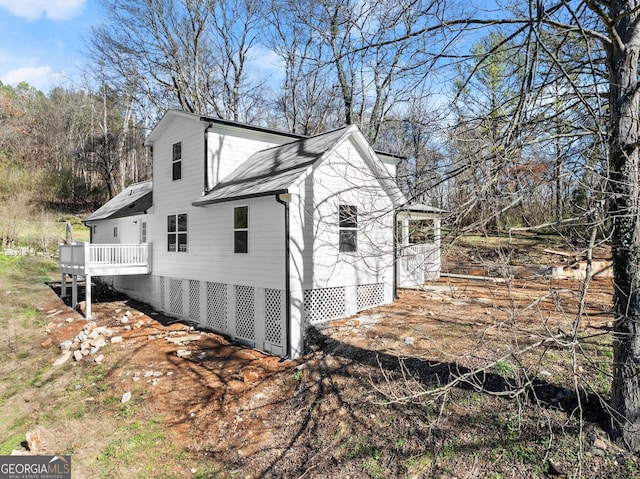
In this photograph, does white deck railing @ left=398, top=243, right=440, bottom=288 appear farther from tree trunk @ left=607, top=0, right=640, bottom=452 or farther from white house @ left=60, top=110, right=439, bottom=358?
tree trunk @ left=607, top=0, right=640, bottom=452

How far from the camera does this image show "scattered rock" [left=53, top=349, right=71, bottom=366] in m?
10.0

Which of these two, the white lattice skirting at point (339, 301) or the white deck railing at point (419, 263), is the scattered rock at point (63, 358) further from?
the white deck railing at point (419, 263)

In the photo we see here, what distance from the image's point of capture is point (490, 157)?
11.7 feet

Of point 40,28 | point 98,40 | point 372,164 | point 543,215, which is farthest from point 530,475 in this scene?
point 98,40

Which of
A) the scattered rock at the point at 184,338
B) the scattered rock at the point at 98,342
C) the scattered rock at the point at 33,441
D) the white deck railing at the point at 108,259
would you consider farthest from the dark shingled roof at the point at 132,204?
the scattered rock at the point at 33,441

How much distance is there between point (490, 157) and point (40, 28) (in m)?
20.0

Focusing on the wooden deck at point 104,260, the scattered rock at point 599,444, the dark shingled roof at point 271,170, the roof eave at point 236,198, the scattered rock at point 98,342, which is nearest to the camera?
the scattered rock at point 599,444

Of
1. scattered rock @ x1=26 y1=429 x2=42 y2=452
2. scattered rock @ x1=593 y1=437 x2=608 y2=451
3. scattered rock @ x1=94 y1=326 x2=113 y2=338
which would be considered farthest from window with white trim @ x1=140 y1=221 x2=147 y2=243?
scattered rock @ x1=593 y1=437 x2=608 y2=451

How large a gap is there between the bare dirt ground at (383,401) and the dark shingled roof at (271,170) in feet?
12.7

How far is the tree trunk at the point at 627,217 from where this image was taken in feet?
12.2

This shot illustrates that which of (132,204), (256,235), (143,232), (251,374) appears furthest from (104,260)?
(251,374)

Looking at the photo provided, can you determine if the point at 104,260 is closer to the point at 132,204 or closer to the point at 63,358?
the point at 132,204

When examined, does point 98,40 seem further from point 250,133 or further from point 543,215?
point 543,215

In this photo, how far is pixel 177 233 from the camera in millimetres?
13383
